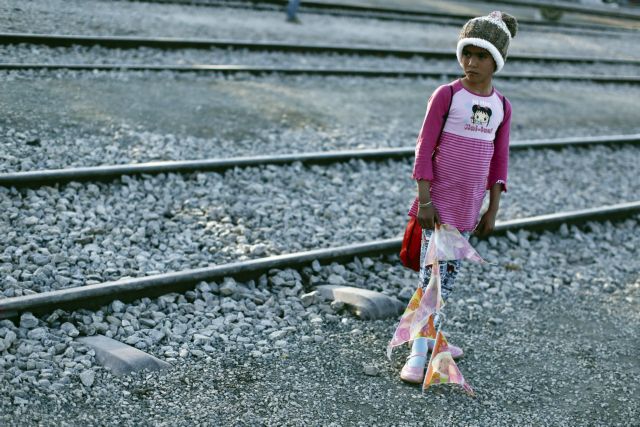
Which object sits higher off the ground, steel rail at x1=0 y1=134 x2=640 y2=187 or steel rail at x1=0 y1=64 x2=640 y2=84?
steel rail at x1=0 y1=64 x2=640 y2=84

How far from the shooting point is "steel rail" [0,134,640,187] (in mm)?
6199

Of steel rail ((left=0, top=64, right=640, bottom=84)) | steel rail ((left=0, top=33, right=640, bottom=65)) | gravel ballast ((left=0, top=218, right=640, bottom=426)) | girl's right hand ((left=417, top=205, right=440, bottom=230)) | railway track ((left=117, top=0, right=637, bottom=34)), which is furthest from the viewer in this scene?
railway track ((left=117, top=0, right=637, bottom=34))

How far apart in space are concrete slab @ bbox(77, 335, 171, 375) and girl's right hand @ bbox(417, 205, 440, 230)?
149 cm

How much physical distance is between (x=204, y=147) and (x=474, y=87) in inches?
156

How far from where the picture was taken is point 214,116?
350 inches

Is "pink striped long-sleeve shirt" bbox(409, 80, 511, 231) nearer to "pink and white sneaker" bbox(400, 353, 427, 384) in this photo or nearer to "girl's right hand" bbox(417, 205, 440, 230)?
"girl's right hand" bbox(417, 205, 440, 230)

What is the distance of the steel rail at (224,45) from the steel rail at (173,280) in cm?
583

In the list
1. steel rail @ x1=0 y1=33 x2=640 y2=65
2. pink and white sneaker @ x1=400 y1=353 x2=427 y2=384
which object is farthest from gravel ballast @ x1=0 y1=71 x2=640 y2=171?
pink and white sneaker @ x1=400 y1=353 x2=427 y2=384

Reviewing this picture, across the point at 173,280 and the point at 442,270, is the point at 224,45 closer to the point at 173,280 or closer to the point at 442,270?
the point at 173,280

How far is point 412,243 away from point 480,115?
2.62 feet

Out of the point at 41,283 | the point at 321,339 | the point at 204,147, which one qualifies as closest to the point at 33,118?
the point at 204,147

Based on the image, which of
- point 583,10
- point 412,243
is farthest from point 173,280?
point 583,10

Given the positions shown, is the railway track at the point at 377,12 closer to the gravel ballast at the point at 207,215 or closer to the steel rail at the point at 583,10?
the steel rail at the point at 583,10

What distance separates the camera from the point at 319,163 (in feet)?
25.7
